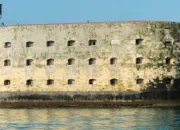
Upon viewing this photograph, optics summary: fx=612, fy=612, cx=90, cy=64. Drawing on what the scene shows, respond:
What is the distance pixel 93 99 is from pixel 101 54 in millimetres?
2748

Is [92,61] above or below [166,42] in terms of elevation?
below

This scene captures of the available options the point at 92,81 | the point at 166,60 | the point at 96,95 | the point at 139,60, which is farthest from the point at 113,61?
the point at 166,60

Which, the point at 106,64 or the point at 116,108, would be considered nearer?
the point at 116,108

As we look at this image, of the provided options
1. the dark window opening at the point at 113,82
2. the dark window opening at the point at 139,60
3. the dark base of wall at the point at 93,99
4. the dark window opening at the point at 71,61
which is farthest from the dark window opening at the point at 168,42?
the dark window opening at the point at 71,61

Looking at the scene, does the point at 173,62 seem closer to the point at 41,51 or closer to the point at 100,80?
the point at 100,80

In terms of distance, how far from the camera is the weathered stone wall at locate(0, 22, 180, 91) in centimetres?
3619

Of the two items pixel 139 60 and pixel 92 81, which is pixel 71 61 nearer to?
pixel 92 81

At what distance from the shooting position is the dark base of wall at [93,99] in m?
35.2

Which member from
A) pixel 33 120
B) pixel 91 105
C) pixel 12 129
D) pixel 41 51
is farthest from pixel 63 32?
pixel 12 129

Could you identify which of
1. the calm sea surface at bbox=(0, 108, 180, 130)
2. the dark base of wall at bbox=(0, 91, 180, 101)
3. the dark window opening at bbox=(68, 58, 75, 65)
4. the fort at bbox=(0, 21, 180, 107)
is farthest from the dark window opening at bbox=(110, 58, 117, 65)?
the calm sea surface at bbox=(0, 108, 180, 130)

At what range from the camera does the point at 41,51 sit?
37625mm

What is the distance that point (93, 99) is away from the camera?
36.0 m

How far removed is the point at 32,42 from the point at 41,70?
6.01 feet

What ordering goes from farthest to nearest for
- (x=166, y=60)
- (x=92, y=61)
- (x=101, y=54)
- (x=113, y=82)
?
(x=92, y=61) → (x=101, y=54) → (x=113, y=82) → (x=166, y=60)
